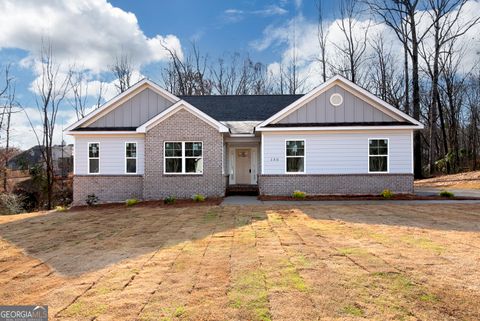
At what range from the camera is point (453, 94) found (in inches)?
1309

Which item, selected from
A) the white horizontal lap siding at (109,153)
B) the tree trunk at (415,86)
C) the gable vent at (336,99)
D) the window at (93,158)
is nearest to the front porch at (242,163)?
the gable vent at (336,99)

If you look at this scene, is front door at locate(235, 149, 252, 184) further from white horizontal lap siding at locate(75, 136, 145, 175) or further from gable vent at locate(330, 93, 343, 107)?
gable vent at locate(330, 93, 343, 107)

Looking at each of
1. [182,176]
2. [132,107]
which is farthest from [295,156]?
[132,107]

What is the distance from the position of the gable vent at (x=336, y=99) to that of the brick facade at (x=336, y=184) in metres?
3.68

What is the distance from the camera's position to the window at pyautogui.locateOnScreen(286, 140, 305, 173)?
1517cm

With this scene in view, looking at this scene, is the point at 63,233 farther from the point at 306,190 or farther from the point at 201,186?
the point at 306,190

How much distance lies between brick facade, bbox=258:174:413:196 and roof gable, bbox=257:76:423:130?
267cm

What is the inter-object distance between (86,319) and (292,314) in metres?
2.32

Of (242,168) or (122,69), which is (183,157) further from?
(122,69)

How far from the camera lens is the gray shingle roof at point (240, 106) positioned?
60.9 feet

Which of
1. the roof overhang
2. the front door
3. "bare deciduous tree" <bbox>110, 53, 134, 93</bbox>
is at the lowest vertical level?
the front door

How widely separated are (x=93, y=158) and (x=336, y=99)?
1313 centimetres

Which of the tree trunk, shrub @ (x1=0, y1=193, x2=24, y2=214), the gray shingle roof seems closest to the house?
the gray shingle roof

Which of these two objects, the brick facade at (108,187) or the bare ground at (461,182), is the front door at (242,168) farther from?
the bare ground at (461,182)
